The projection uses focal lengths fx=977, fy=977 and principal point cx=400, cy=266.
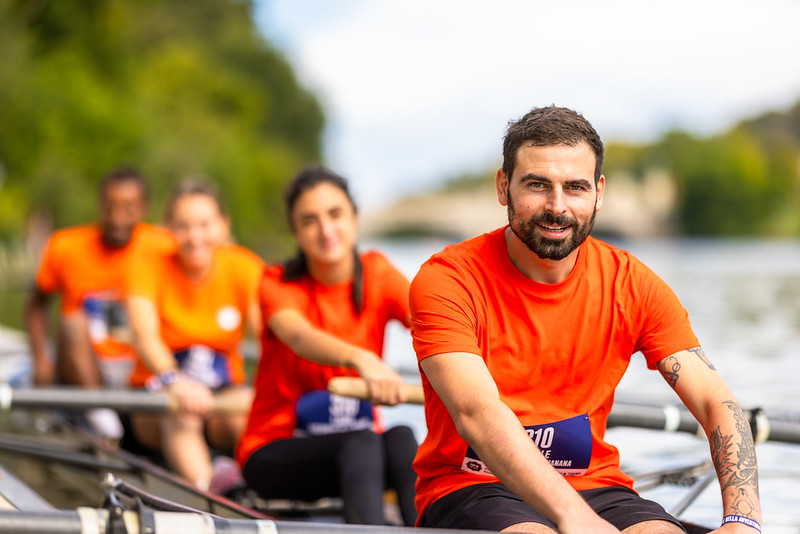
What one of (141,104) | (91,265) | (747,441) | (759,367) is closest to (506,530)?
(747,441)

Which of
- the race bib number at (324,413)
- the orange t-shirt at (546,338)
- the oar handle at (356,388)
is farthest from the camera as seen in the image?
the race bib number at (324,413)

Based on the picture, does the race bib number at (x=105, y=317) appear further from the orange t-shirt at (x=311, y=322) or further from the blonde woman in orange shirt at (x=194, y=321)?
the orange t-shirt at (x=311, y=322)

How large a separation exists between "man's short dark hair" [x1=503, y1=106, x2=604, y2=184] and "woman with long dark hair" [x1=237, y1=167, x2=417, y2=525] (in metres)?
1.16

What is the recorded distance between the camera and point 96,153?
2789cm

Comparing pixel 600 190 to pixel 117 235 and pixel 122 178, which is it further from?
pixel 117 235

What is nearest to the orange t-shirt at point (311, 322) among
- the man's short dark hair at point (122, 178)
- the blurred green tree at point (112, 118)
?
the man's short dark hair at point (122, 178)

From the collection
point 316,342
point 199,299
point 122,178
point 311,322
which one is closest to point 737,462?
point 316,342

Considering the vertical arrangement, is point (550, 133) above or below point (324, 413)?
above

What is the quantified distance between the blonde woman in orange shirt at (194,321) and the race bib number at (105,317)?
98 cm

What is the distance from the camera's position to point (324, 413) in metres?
3.50

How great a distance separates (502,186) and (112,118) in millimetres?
27102

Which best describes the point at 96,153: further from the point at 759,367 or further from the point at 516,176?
the point at 516,176

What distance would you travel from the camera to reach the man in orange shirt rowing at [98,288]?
5543 mm

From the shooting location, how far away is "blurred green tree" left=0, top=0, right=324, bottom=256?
23547 mm
